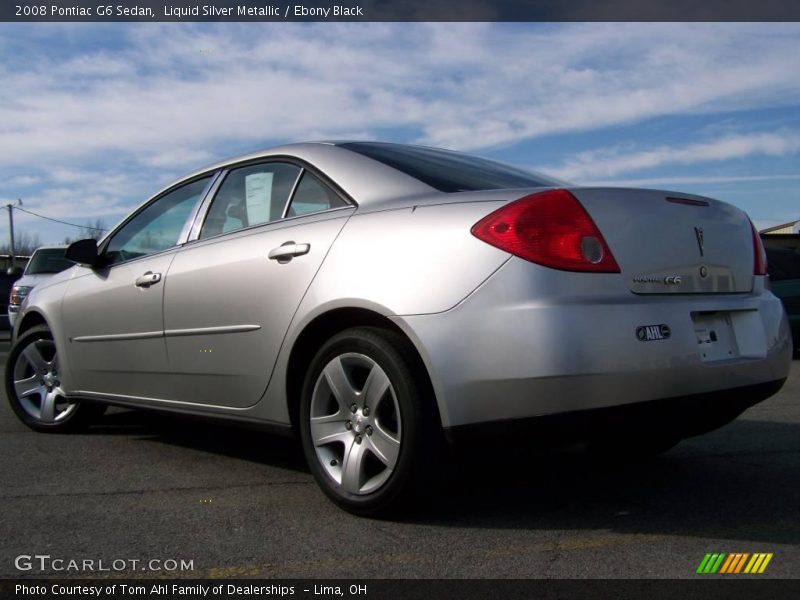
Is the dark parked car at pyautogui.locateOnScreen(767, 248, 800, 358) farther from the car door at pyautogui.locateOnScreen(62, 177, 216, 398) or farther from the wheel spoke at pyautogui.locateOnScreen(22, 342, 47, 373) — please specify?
the wheel spoke at pyautogui.locateOnScreen(22, 342, 47, 373)

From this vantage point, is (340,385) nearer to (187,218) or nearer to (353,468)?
(353,468)

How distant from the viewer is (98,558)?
113 inches

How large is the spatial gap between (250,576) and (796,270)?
9791mm

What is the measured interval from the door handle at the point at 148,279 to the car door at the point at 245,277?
0.15m

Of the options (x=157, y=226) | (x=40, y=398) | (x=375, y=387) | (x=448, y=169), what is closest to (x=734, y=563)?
(x=375, y=387)

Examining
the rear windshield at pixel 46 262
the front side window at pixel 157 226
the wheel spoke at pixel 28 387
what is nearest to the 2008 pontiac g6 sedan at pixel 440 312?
the front side window at pixel 157 226

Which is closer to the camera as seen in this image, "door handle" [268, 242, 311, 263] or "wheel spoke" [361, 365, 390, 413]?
"wheel spoke" [361, 365, 390, 413]

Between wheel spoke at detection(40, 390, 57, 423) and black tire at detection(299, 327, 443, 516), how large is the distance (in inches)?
100

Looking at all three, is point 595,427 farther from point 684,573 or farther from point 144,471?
point 144,471

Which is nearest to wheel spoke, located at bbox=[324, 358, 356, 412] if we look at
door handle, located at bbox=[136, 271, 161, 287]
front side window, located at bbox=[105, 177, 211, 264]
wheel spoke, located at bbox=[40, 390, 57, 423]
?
door handle, located at bbox=[136, 271, 161, 287]

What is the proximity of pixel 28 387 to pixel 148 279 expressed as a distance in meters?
1.67

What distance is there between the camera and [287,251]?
3594mm

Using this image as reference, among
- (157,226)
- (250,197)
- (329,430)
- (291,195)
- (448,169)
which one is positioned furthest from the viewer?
(157,226)

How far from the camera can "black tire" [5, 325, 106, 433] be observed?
530 cm
